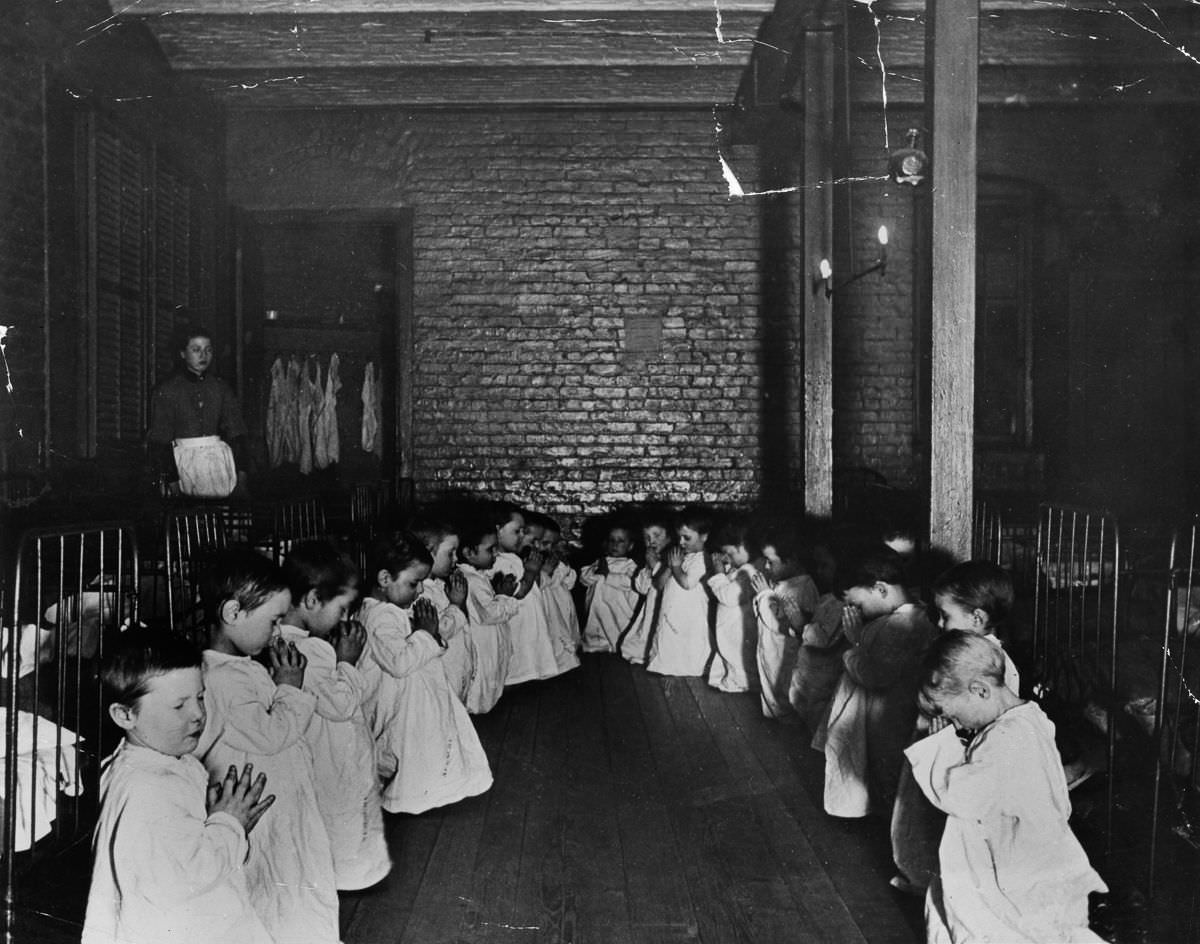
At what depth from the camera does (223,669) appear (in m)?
2.85

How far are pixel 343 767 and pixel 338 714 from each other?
197 millimetres

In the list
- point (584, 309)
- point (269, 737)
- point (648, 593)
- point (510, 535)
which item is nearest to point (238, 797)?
point (269, 737)

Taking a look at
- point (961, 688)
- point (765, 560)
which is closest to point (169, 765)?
point (961, 688)

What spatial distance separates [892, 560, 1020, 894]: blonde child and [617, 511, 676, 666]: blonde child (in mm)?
3717

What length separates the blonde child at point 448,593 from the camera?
478cm

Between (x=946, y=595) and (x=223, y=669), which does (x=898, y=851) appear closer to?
(x=946, y=595)

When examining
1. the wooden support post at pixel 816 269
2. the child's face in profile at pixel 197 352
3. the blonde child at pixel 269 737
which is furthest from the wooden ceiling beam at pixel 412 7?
the blonde child at pixel 269 737

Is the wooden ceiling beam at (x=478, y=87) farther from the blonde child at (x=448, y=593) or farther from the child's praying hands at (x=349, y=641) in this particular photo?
the child's praying hands at (x=349, y=641)

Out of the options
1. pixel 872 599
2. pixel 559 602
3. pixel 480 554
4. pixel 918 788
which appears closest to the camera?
pixel 918 788

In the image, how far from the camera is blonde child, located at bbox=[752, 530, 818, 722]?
548cm

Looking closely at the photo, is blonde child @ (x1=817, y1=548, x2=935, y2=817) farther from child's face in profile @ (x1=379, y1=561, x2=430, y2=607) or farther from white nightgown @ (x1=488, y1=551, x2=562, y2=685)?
white nightgown @ (x1=488, y1=551, x2=562, y2=685)

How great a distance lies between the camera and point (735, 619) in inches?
250

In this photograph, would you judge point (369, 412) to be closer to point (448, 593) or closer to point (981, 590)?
point (448, 593)

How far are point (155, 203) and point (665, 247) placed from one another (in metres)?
3.91
